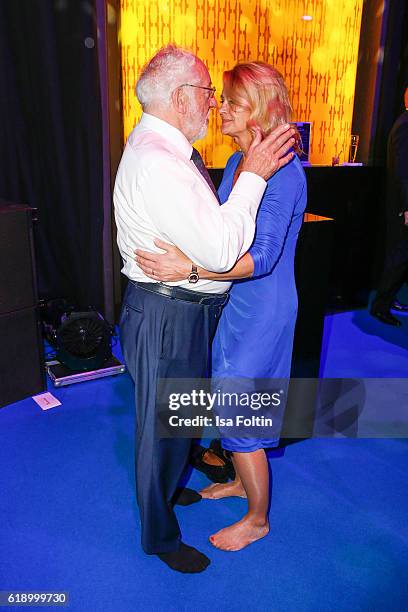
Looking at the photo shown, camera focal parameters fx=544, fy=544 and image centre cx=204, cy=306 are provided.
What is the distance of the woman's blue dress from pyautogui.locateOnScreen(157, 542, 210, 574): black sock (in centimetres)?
38

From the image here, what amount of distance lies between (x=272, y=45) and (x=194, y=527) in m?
3.92

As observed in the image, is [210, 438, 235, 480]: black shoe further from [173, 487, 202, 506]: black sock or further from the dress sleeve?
the dress sleeve

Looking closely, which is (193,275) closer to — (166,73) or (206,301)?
(206,301)

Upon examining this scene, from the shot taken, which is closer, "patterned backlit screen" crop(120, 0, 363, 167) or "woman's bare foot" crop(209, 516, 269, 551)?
"woman's bare foot" crop(209, 516, 269, 551)

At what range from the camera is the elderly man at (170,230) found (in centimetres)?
131

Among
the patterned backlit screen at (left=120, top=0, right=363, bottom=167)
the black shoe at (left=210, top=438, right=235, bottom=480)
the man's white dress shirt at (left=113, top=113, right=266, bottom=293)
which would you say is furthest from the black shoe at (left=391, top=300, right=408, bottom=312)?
the man's white dress shirt at (left=113, top=113, right=266, bottom=293)

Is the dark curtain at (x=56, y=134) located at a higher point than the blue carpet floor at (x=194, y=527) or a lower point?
higher

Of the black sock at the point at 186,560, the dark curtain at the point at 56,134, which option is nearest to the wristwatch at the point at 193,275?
the black sock at the point at 186,560

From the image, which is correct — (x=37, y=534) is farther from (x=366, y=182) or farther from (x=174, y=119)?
(x=366, y=182)

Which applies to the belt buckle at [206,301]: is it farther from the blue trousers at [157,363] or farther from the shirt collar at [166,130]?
the shirt collar at [166,130]

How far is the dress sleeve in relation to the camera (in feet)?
4.93

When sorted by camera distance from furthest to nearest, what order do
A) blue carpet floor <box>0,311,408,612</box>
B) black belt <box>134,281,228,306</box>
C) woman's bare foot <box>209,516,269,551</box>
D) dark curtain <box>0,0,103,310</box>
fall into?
dark curtain <box>0,0,103,310</box>
woman's bare foot <box>209,516,269,551</box>
blue carpet floor <box>0,311,408,612</box>
black belt <box>134,281,228,306</box>

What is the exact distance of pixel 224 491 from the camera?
2168mm

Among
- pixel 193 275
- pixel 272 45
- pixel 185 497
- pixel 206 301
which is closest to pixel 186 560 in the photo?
pixel 185 497
